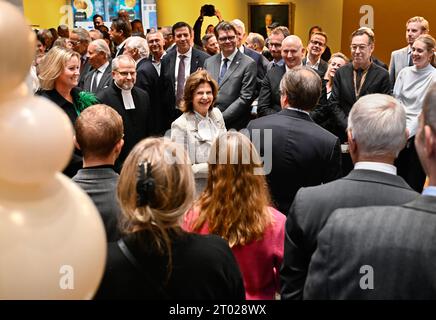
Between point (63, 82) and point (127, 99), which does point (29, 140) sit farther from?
point (127, 99)

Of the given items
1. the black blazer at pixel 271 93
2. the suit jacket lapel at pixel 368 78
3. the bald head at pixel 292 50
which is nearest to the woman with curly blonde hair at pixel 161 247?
the black blazer at pixel 271 93

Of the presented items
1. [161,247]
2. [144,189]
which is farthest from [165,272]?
[144,189]

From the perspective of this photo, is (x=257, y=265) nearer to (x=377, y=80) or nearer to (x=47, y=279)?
(x=47, y=279)

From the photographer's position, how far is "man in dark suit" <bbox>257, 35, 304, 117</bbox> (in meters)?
5.04

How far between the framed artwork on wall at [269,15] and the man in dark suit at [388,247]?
411 inches

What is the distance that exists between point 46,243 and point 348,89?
4.41 meters

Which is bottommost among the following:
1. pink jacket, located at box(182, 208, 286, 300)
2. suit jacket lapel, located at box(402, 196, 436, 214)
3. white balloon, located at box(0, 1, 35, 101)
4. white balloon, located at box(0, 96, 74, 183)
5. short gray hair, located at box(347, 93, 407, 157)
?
pink jacket, located at box(182, 208, 286, 300)

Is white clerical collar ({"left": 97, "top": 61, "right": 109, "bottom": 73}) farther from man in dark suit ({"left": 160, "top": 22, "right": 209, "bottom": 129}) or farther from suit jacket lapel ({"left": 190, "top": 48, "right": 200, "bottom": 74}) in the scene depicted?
suit jacket lapel ({"left": 190, "top": 48, "right": 200, "bottom": 74})

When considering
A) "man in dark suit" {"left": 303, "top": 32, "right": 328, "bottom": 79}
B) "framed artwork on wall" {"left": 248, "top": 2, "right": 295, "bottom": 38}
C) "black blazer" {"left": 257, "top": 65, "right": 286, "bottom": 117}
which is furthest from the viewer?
"framed artwork on wall" {"left": 248, "top": 2, "right": 295, "bottom": 38}

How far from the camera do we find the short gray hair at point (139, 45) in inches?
252

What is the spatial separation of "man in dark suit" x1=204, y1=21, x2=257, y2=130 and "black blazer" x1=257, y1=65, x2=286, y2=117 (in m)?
0.26

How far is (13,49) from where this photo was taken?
103 centimetres

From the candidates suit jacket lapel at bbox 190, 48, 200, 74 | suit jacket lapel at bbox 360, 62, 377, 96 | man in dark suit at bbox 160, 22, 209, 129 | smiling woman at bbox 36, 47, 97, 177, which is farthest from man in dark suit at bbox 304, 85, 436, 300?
suit jacket lapel at bbox 190, 48, 200, 74

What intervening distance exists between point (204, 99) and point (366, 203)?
2370 millimetres
